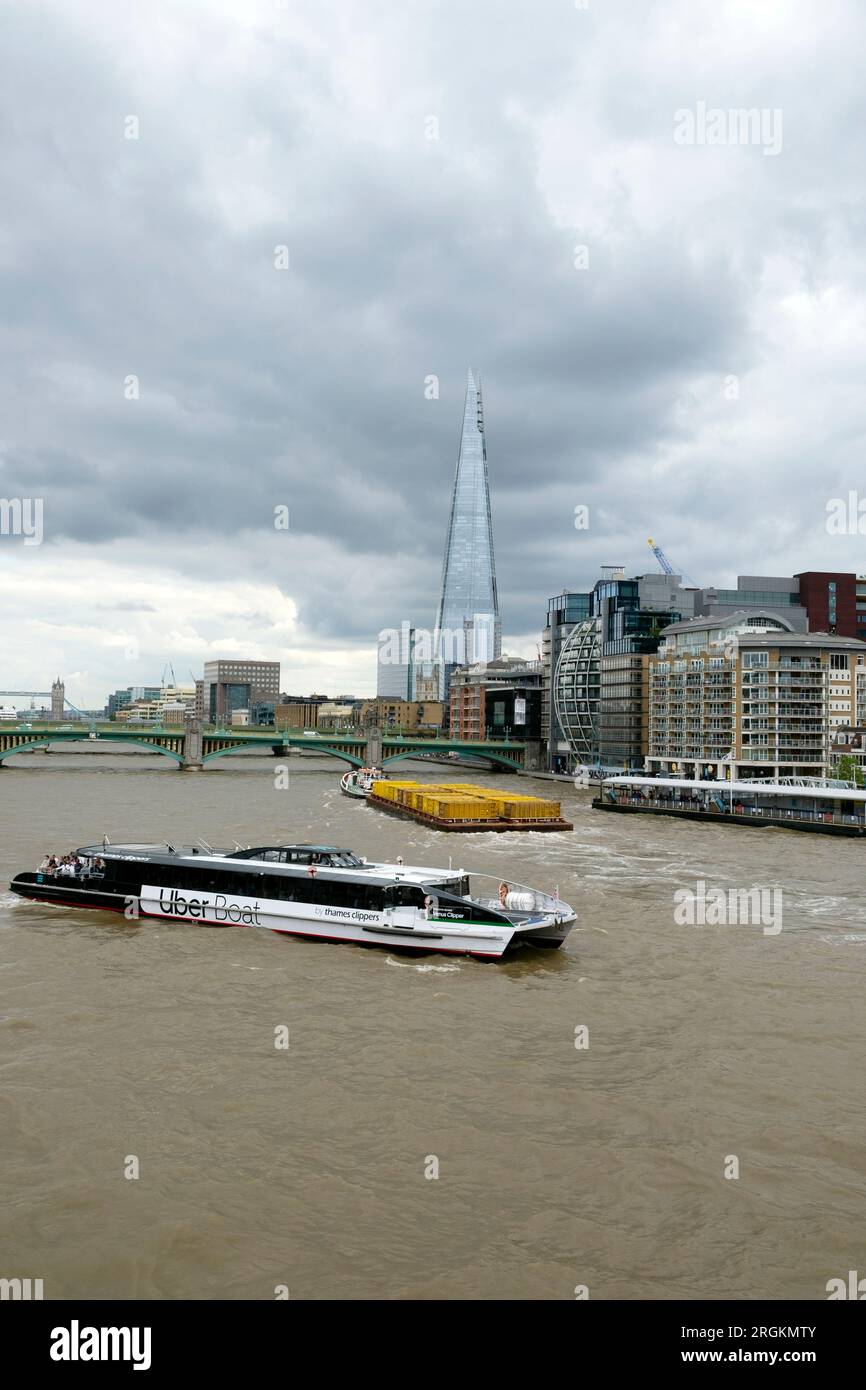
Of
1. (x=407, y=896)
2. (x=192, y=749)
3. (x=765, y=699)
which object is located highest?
(x=765, y=699)

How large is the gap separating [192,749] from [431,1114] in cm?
12569

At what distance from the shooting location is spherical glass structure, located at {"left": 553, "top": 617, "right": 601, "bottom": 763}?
153000 millimetres

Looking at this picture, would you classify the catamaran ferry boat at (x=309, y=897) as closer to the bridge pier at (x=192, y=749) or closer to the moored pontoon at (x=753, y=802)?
the moored pontoon at (x=753, y=802)

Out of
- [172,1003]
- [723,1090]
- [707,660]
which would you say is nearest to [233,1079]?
[172,1003]

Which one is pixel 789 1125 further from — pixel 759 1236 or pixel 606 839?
pixel 606 839

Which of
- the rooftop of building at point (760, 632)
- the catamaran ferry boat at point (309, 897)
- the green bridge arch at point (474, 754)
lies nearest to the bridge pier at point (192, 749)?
the green bridge arch at point (474, 754)

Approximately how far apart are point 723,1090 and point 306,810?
69592mm

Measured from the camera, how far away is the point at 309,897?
34.3 m

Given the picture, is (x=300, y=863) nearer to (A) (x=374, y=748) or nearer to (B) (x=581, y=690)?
(A) (x=374, y=748)

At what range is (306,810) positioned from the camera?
87.4m

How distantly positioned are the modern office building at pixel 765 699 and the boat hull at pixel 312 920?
81380mm

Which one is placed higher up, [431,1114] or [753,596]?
[753,596]

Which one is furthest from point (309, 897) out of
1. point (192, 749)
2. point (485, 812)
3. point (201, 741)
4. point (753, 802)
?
point (201, 741)
